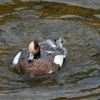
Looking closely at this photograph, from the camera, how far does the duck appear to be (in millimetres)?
8709

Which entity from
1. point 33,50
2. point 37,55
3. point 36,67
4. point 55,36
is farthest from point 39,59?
point 55,36

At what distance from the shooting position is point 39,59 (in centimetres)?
896

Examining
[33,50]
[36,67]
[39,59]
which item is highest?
[33,50]

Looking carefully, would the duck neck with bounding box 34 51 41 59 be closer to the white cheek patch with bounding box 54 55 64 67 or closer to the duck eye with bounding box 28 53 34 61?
the duck eye with bounding box 28 53 34 61

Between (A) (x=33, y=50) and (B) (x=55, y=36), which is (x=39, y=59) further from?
(B) (x=55, y=36)

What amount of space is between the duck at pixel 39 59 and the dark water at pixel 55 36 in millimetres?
160

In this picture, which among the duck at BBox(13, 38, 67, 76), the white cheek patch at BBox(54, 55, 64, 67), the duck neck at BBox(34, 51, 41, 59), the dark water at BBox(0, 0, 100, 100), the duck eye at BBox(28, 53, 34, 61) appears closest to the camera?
the dark water at BBox(0, 0, 100, 100)

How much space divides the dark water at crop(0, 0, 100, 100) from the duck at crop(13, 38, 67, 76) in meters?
0.16

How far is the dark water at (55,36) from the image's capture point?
783 cm

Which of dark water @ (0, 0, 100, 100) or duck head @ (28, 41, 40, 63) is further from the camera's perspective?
duck head @ (28, 41, 40, 63)

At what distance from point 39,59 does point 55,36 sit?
2.09m

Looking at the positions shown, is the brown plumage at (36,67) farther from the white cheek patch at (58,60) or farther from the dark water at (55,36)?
the white cheek patch at (58,60)

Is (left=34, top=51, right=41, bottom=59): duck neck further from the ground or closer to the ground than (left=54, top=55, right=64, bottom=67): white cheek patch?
further from the ground

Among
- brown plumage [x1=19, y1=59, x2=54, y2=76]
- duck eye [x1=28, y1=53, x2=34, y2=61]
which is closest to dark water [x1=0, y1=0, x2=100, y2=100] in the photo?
brown plumage [x1=19, y1=59, x2=54, y2=76]
